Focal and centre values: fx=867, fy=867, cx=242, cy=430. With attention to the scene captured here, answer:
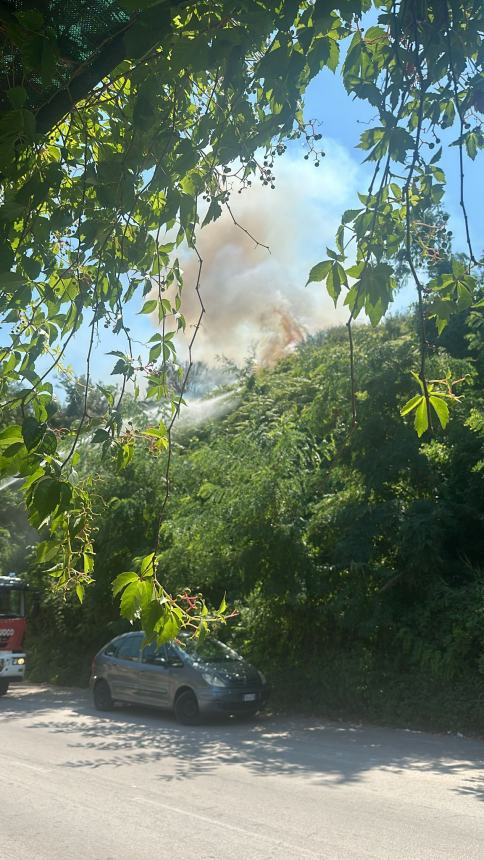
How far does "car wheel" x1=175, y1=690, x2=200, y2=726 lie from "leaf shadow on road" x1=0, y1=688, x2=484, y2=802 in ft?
0.67

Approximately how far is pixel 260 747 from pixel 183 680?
269 centimetres

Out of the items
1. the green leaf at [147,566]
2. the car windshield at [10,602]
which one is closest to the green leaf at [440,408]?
the green leaf at [147,566]

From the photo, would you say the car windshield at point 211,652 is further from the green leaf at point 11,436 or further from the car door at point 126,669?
the green leaf at point 11,436

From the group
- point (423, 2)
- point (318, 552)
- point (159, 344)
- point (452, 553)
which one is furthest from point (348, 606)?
point (423, 2)

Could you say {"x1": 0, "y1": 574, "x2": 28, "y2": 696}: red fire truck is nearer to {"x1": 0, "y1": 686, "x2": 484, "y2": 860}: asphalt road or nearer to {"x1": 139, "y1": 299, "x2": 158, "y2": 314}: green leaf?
{"x1": 0, "y1": 686, "x2": 484, "y2": 860}: asphalt road

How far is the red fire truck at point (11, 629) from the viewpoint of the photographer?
61.6ft

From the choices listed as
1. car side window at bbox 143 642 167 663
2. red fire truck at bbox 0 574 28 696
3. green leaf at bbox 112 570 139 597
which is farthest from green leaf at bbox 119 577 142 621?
red fire truck at bbox 0 574 28 696

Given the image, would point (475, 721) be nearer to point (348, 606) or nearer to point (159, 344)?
point (348, 606)

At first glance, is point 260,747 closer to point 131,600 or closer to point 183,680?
point 183,680

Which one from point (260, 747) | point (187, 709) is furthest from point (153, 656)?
point (260, 747)

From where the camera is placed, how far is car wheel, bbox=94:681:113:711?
16125mm

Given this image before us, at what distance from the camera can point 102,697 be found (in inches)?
640

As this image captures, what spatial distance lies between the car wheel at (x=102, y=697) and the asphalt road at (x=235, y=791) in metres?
1.62

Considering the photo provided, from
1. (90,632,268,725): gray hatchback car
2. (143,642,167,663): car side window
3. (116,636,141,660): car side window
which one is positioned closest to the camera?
(90,632,268,725): gray hatchback car
